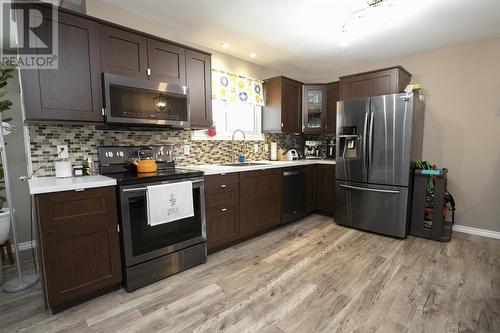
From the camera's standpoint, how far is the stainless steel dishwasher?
3.31 m

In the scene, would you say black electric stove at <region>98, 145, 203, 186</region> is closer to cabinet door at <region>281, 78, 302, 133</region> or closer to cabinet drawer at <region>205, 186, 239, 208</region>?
cabinet drawer at <region>205, 186, 239, 208</region>

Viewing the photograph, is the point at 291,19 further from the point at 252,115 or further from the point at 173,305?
the point at 173,305

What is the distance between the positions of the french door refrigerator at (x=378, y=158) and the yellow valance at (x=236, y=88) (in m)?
1.29

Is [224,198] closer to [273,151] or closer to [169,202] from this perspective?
[169,202]

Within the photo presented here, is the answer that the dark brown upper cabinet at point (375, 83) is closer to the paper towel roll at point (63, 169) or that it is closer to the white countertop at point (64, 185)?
the white countertop at point (64, 185)

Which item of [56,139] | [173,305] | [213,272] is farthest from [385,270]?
[56,139]

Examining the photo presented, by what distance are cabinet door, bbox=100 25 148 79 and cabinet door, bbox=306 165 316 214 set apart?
2.63m

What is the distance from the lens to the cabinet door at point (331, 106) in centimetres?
394

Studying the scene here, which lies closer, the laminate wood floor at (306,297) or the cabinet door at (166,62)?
the laminate wood floor at (306,297)

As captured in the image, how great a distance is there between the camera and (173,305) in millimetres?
1760

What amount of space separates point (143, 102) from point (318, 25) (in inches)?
80.8

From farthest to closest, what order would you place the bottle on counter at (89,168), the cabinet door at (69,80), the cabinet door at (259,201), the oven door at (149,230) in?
the cabinet door at (259,201)
the bottle on counter at (89,168)
the oven door at (149,230)
the cabinet door at (69,80)

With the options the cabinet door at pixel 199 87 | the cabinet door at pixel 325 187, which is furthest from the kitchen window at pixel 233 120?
the cabinet door at pixel 325 187

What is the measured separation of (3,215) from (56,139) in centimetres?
88
